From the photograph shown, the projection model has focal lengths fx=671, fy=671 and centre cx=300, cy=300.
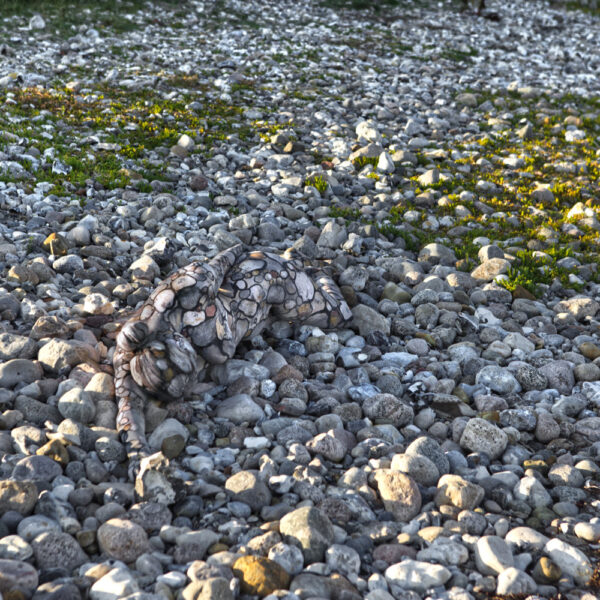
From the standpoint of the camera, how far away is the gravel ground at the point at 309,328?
4379 millimetres

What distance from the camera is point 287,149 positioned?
12375 mm

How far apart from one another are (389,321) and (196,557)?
4.25 meters

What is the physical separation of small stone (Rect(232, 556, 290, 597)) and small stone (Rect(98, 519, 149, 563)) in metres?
0.65

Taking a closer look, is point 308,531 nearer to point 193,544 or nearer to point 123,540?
point 193,544

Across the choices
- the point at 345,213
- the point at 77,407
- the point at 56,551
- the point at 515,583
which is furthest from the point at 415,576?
the point at 345,213

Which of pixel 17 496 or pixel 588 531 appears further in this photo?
pixel 588 531

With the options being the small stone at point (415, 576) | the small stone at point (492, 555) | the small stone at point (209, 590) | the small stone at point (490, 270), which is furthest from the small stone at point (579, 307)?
the small stone at point (209, 590)

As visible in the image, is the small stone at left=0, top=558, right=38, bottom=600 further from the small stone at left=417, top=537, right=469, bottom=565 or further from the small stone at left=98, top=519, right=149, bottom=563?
the small stone at left=417, top=537, right=469, bottom=565

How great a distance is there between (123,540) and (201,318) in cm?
237

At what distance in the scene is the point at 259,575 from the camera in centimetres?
402

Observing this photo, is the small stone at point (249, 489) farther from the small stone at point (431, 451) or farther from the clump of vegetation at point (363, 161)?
the clump of vegetation at point (363, 161)

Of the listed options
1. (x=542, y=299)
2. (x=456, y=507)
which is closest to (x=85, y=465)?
(x=456, y=507)

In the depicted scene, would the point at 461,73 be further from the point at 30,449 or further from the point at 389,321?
the point at 30,449

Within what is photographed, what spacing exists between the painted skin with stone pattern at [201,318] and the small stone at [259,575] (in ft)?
4.46
